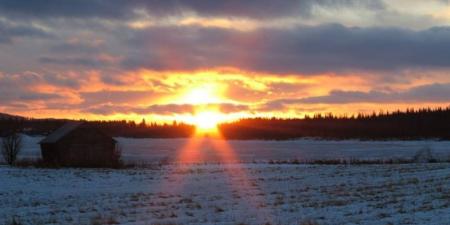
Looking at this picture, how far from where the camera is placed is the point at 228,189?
29.0 metres

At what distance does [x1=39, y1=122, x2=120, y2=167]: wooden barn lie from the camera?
2378 inches

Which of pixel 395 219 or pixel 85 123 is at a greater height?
pixel 85 123

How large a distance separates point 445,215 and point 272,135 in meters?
156

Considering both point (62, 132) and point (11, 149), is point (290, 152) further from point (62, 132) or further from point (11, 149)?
point (11, 149)

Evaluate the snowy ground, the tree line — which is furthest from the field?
the tree line

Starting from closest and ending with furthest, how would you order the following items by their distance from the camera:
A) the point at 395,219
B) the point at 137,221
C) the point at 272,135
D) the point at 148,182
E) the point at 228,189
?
the point at 395,219 < the point at 137,221 < the point at 228,189 < the point at 148,182 < the point at 272,135

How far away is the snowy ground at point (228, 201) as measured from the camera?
1723 centimetres

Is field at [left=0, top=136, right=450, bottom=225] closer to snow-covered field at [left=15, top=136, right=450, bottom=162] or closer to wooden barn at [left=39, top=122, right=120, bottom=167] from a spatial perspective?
wooden barn at [left=39, top=122, right=120, bottom=167]

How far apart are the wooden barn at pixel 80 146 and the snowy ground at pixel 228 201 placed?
78.5ft

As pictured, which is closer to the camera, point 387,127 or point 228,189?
point 228,189

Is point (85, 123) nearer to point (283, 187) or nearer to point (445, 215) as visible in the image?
point (283, 187)

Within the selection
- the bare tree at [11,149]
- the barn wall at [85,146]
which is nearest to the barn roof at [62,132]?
the barn wall at [85,146]

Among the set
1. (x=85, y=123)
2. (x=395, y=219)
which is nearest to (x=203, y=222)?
(x=395, y=219)

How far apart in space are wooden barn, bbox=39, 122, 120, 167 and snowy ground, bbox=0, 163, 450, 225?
23913 millimetres
